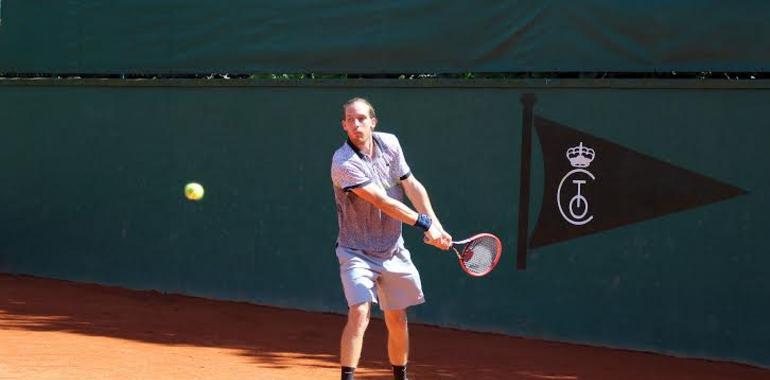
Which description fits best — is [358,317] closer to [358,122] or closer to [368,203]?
[368,203]

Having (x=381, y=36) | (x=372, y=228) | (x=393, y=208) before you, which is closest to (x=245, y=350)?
(x=372, y=228)

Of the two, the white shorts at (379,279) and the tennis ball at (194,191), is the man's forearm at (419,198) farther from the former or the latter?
the tennis ball at (194,191)

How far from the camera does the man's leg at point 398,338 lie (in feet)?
20.9

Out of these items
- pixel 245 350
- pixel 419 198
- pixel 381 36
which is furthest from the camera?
pixel 381 36

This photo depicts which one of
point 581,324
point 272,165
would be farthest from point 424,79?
point 581,324

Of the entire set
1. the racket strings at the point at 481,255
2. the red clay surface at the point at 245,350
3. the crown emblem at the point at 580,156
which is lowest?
the red clay surface at the point at 245,350

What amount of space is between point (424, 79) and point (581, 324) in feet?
7.76

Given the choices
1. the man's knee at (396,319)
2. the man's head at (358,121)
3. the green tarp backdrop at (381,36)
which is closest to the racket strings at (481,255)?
the man's knee at (396,319)

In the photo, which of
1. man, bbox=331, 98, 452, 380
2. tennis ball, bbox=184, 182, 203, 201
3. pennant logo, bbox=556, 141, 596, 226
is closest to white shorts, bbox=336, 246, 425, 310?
man, bbox=331, 98, 452, 380

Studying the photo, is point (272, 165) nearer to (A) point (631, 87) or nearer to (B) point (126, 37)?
(B) point (126, 37)

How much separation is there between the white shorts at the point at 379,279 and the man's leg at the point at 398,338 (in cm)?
7

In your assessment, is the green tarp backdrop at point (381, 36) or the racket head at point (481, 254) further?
the green tarp backdrop at point (381, 36)

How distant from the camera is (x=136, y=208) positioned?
1123 cm

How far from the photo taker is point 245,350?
8195 millimetres
